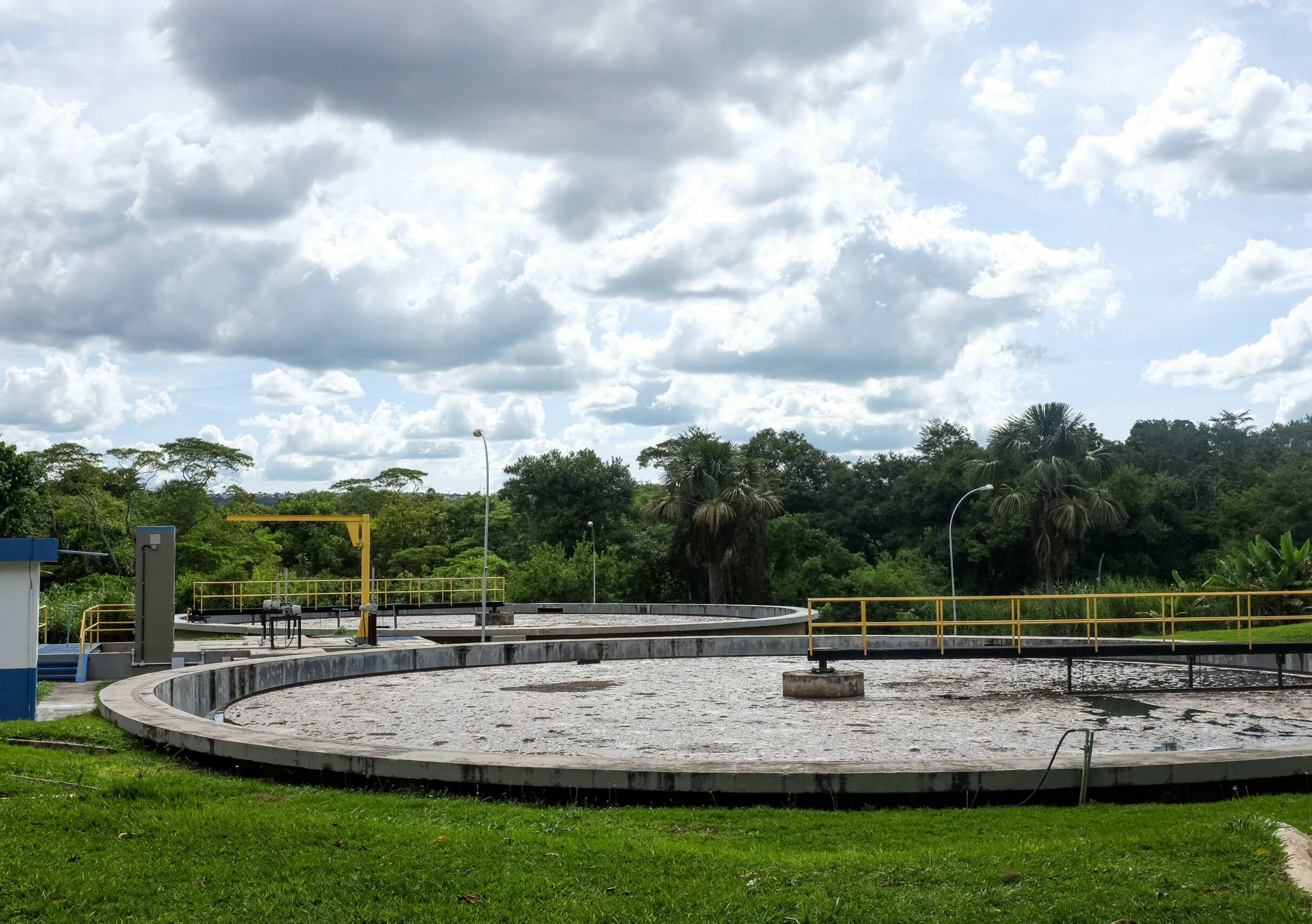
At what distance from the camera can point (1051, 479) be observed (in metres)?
43.4

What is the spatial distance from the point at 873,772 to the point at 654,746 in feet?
13.6

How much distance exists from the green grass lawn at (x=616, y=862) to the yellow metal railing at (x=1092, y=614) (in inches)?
345

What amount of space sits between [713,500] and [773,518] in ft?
25.7

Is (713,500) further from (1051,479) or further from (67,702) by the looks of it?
(67,702)

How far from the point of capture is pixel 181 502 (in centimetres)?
Result: 5647

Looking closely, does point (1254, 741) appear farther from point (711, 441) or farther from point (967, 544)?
point (967, 544)

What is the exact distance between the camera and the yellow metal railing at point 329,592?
3675 cm

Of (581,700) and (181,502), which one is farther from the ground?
(181,502)

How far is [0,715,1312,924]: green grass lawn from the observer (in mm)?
5043

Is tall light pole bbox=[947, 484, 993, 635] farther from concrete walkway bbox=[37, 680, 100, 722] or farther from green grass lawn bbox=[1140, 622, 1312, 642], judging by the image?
concrete walkway bbox=[37, 680, 100, 722]

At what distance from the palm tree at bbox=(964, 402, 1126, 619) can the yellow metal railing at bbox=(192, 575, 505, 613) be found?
2215 centimetres

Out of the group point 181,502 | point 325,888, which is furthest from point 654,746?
point 181,502

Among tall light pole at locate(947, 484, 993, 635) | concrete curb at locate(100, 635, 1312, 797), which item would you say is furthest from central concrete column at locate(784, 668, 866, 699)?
concrete curb at locate(100, 635, 1312, 797)

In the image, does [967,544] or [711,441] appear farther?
[967,544]
